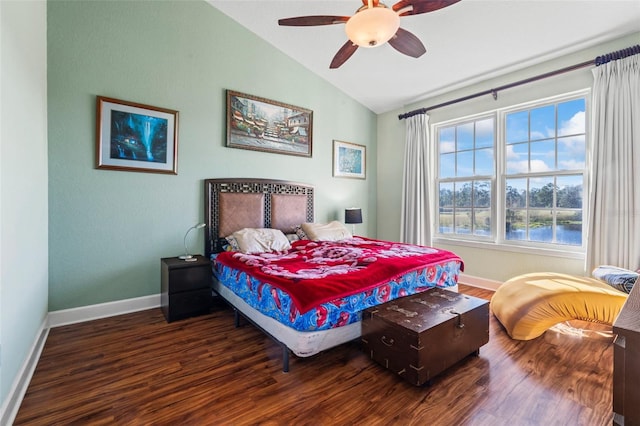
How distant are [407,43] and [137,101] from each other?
2693 millimetres

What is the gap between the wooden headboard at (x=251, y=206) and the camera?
3.40m

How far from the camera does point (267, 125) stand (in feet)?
12.8

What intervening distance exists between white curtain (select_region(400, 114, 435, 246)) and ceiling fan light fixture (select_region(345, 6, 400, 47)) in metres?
2.77

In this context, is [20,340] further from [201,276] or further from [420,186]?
[420,186]

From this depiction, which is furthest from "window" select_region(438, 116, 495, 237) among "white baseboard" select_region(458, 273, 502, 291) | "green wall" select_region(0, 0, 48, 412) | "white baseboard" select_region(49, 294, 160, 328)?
"green wall" select_region(0, 0, 48, 412)

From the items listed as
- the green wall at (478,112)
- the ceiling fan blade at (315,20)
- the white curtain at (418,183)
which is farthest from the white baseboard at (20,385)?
the green wall at (478,112)

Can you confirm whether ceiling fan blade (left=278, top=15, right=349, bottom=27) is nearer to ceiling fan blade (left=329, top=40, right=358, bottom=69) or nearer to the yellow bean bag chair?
ceiling fan blade (left=329, top=40, right=358, bottom=69)

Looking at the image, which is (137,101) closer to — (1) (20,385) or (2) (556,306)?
(1) (20,385)

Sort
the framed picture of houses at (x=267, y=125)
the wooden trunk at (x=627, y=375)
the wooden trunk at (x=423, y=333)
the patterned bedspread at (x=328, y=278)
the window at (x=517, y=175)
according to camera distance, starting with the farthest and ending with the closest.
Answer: the framed picture of houses at (x=267, y=125)
the window at (x=517, y=175)
the patterned bedspread at (x=328, y=278)
the wooden trunk at (x=423, y=333)
the wooden trunk at (x=627, y=375)

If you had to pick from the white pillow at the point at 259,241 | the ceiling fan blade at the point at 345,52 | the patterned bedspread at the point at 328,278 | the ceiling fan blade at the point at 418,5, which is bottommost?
the patterned bedspread at the point at 328,278

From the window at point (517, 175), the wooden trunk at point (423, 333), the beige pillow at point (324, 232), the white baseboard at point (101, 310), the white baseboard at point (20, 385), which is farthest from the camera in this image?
the beige pillow at point (324, 232)

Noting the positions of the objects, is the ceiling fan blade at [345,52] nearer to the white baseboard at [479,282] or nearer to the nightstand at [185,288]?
the nightstand at [185,288]

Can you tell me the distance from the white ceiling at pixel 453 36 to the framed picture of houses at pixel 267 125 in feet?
2.70

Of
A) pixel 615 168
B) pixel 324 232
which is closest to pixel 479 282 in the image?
pixel 615 168
